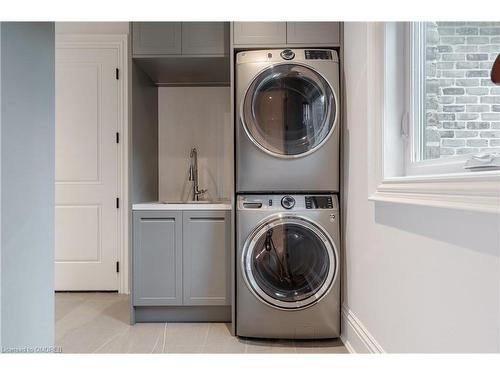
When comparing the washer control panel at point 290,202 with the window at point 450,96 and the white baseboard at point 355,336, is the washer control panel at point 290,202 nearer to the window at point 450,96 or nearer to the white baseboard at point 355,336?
the white baseboard at point 355,336

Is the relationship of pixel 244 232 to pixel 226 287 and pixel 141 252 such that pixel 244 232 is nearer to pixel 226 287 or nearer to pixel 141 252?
pixel 226 287

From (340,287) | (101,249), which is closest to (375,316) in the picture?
(340,287)

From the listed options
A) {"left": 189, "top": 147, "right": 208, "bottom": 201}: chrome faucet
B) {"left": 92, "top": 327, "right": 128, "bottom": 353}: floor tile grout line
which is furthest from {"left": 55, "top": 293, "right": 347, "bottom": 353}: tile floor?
{"left": 189, "top": 147, "right": 208, "bottom": 201}: chrome faucet

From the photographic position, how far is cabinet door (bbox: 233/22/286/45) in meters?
2.40

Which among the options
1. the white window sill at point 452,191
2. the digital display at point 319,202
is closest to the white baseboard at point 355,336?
the digital display at point 319,202

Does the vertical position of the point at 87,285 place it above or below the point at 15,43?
below

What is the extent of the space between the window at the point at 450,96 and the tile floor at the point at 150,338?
1.31 m

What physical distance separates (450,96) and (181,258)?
6.06 ft

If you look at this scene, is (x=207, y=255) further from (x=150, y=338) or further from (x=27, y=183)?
(x=27, y=183)

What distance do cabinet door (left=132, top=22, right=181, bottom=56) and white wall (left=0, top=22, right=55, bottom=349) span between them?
55.0 inches

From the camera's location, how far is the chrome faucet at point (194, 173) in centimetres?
323

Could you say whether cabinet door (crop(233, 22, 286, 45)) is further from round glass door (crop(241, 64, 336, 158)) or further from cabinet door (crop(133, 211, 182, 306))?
cabinet door (crop(133, 211, 182, 306))
